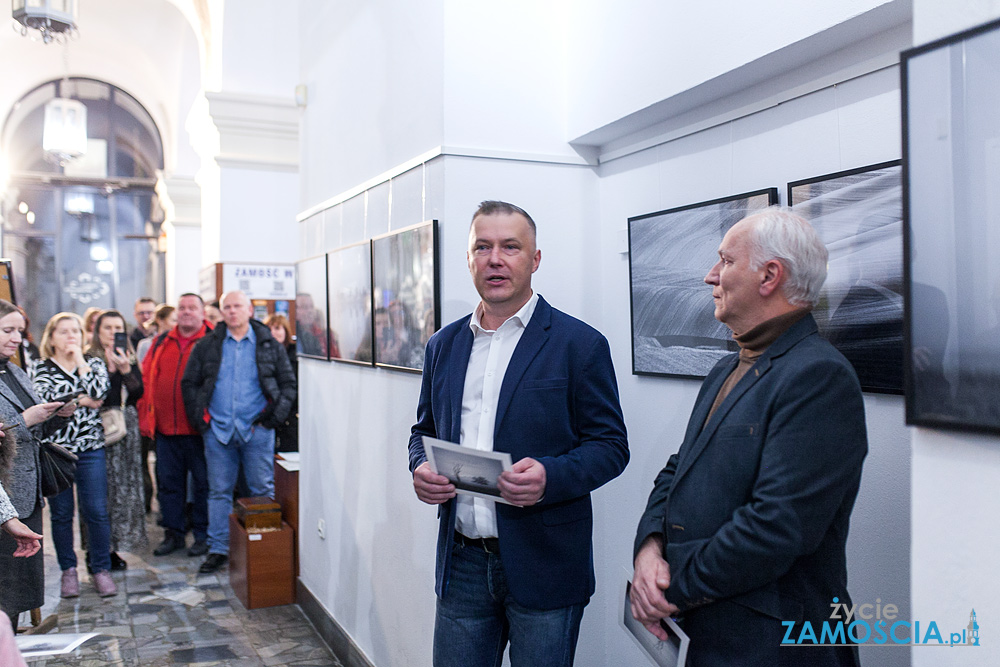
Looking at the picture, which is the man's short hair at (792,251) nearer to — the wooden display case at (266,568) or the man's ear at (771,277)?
the man's ear at (771,277)

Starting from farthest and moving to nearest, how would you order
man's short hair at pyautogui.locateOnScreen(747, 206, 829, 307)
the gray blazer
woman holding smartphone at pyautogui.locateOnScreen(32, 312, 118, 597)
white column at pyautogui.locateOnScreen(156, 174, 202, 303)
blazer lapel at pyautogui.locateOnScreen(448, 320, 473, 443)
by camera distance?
white column at pyautogui.locateOnScreen(156, 174, 202, 303), woman holding smartphone at pyautogui.locateOnScreen(32, 312, 118, 597), the gray blazer, blazer lapel at pyautogui.locateOnScreen(448, 320, 473, 443), man's short hair at pyautogui.locateOnScreen(747, 206, 829, 307)

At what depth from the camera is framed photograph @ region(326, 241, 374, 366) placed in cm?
370

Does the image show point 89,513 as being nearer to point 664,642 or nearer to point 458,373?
point 458,373

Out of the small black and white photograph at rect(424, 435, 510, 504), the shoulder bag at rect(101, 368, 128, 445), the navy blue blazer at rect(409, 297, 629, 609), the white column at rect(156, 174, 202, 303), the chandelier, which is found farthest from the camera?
the white column at rect(156, 174, 202, 303)

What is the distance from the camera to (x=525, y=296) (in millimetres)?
2229

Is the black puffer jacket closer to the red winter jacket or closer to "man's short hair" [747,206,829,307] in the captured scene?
the red winter jacket

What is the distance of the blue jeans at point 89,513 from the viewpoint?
482 cm

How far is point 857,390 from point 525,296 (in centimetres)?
98

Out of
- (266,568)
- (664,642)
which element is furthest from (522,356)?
(266,568)

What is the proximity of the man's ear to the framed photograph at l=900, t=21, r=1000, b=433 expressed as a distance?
9.0 inches

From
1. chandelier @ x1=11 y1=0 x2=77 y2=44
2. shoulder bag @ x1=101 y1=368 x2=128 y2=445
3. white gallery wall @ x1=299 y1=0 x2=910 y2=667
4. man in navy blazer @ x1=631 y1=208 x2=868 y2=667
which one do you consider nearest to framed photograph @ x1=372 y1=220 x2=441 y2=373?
white gallery wall @ x1=299 y1=0 x2=910 y2=667

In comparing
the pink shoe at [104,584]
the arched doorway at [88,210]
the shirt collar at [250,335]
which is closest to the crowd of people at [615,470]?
the pink shoe at [104,584]

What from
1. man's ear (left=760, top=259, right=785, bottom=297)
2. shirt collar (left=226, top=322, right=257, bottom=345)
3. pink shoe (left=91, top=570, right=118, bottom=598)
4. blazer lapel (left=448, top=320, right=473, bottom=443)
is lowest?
pink shoe (left=91, top=570, right=118, bottom=598)

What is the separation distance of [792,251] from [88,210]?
52.7 ft
